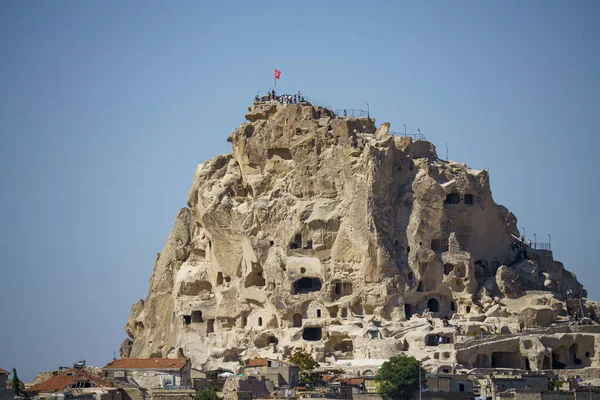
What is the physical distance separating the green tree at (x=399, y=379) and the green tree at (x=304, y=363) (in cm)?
499

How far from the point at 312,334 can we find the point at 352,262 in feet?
18.4

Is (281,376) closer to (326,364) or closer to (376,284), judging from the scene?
(326,364)

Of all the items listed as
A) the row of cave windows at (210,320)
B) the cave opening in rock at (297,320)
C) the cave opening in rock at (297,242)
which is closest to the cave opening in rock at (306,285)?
the cave opening in rock at (297,320)

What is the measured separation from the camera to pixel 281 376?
3282 inches

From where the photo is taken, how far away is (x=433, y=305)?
10669cm

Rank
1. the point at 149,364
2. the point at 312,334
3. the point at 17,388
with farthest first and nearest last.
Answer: the point at 312,334 → the point at 149,364 → the point at 17,388

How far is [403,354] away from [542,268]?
74.2 ft

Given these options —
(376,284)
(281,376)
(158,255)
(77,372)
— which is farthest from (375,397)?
(158,255)

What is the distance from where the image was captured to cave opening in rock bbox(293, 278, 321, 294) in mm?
105625

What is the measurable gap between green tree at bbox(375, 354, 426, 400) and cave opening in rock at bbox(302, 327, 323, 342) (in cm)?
1811

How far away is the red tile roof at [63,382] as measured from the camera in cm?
7144

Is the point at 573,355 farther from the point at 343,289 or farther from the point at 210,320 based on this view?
the point at 210,320

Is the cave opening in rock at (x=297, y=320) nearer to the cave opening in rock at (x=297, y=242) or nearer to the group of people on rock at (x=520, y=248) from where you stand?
the cave opening in rock at (x=297, y=242)

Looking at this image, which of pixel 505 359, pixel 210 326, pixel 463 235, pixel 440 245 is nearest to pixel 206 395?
pixel 505 359
